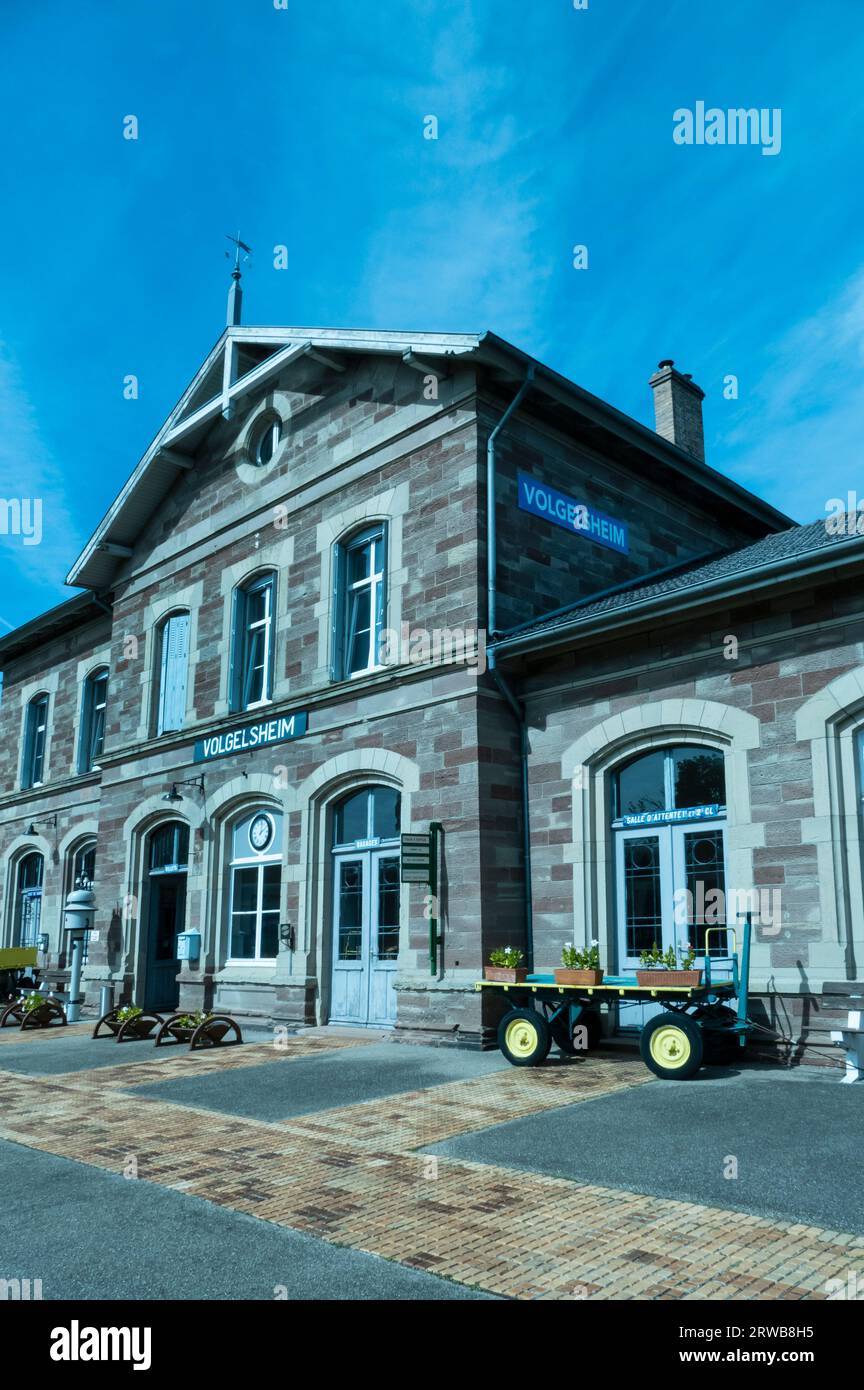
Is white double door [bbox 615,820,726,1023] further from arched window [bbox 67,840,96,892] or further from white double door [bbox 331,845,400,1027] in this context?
arched window [bbox 67,840,96,892]

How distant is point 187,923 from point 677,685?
9.16 metres

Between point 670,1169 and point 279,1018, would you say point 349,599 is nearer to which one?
point 279,1018

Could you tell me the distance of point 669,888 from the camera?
11.3 meters

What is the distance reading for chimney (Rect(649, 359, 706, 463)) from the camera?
18.8 meters

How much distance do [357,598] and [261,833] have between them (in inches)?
149

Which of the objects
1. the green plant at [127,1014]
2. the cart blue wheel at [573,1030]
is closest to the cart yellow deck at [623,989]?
the cart blue wheel at [573,1030]

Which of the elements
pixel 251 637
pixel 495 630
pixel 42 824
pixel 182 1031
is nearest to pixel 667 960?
pixel 495 630

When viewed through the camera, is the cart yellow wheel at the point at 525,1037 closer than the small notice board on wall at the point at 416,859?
Yes

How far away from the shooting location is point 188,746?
57.9 ft

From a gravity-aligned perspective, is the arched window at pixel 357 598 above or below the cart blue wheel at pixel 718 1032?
above

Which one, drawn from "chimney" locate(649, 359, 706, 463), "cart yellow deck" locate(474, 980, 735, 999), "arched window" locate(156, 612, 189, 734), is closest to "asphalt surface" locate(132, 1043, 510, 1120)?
"cart yellow deck" locate(474, 980, 735, 999)

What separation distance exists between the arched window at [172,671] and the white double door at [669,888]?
9.05 m

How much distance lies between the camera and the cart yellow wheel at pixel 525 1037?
10.4 meters

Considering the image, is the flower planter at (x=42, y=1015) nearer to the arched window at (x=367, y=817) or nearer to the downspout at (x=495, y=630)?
the arched window at (x=367, y=817)
